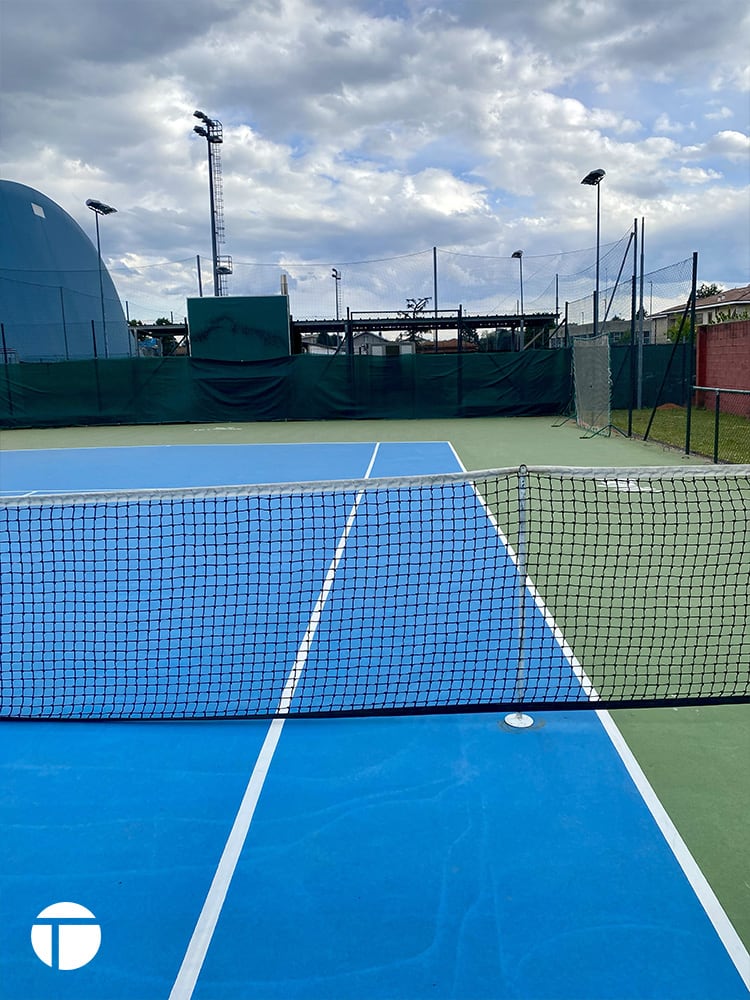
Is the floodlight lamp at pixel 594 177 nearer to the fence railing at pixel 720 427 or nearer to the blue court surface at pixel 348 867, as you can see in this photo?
the fence railing at pixel 720 427

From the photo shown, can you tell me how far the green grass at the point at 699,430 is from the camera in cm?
1482

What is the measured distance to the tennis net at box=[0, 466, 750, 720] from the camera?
15.2 ft

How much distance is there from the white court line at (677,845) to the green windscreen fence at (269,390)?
64.8 ft

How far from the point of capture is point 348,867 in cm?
315

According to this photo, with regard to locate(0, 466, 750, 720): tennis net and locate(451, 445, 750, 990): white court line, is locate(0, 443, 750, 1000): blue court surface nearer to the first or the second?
locate(451, 445, 750, 990): white court line

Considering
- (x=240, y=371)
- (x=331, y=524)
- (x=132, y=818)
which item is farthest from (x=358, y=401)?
(x=132, y=818)

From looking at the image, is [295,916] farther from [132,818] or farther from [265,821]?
[132,818]

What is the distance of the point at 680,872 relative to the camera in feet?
10.1

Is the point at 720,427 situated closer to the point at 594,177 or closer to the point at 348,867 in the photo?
the point at 594,177

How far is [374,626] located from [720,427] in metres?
15.6

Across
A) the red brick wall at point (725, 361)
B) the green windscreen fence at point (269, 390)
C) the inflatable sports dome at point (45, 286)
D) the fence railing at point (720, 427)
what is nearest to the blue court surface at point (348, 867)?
the fence railing at point (720, 427)

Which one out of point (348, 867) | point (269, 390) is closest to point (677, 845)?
point (348, 867)

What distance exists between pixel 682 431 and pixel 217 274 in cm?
2224

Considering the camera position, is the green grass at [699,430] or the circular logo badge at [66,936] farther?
the green grass at [699,430]
